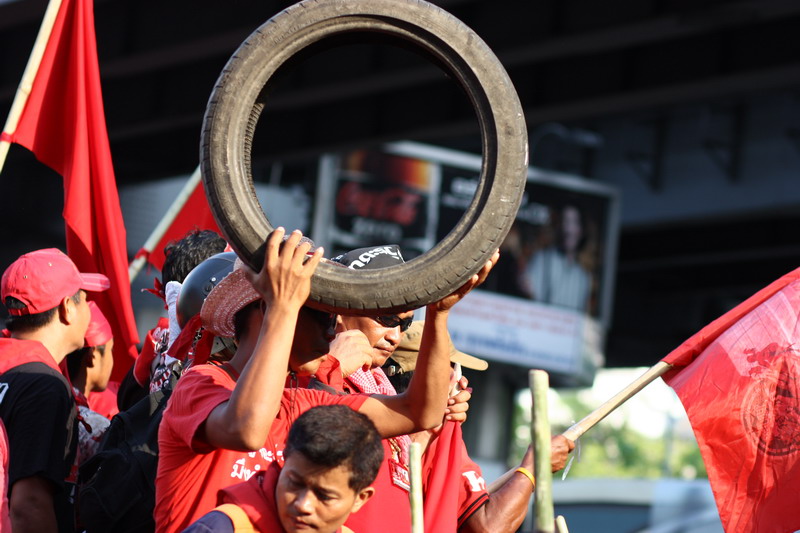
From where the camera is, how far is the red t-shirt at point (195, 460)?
9.95ft

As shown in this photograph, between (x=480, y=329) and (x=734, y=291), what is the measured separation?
7.30 metres

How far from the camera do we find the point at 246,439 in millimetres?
2820

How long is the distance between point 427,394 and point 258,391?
540mm

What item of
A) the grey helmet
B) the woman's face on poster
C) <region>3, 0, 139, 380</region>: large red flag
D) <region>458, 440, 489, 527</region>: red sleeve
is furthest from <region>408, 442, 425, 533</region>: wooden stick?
the woman's face on poster

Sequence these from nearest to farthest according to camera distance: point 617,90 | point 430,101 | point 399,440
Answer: point 399,440
point 617,90
point 430,101

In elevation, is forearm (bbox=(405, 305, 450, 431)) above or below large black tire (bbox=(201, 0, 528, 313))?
below

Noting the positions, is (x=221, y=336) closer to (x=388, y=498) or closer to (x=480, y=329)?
(x=388, y=498)

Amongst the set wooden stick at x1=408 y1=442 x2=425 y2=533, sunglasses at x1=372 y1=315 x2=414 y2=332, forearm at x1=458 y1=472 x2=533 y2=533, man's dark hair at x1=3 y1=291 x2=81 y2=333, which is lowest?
forearm at x1=458 y1=472 x2=533 y2=533

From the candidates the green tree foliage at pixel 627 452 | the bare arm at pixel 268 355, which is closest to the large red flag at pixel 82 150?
the bare arm at pixel 268 355

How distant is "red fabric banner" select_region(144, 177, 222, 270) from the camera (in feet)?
20.1

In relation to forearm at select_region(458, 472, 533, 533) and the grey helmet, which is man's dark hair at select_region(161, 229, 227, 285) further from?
forearm at select_region(458, 472, 533, 533)

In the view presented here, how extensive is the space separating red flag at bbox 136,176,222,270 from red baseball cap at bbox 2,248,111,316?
1.81 m

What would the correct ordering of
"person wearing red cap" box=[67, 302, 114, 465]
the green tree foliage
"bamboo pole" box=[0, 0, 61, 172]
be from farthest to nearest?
1. the green tree foliage
2. "bamboo pole" box=[0, 0, 61, 172]
3. "person wearing red cap" box=[67, 302, 114, 465]

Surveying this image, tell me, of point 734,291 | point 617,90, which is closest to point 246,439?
point 617,90
